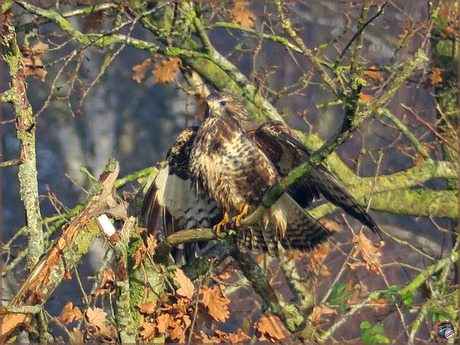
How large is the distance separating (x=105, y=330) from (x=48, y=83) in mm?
4880

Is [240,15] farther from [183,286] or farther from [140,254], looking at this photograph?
[183,286]

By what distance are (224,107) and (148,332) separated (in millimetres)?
1580

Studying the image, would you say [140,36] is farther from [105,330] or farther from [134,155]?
[105,330]

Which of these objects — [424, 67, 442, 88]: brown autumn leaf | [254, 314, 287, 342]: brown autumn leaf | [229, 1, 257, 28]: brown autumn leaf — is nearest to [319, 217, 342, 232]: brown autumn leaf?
[254, 314, 287, 342]: brown autumn leaf

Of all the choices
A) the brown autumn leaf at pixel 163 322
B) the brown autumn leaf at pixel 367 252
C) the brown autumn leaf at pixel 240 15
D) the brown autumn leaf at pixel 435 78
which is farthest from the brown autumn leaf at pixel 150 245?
Result: the brown autumn leaf at pixel 435 78

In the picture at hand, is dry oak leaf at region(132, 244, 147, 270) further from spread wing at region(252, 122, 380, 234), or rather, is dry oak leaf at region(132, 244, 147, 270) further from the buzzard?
spread wing at region(252, 122, 380, 234)

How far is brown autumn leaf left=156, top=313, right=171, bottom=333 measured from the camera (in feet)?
10.5

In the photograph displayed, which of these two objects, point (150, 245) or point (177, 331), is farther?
point (150, 245)

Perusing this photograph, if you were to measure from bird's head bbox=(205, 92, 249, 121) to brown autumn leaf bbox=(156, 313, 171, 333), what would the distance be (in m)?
1.38

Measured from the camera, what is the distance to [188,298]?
3250mm

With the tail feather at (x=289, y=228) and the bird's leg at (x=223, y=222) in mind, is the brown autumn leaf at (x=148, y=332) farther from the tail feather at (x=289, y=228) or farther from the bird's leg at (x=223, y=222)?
the tail feather at (x=289, y=228)

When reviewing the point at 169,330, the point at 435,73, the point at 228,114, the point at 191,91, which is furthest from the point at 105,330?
the point at 435,73

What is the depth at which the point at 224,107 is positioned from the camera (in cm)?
430

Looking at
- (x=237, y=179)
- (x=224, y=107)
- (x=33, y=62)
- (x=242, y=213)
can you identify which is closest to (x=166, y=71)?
(x=224, y=107)
